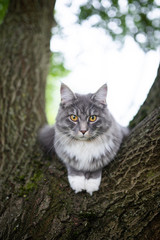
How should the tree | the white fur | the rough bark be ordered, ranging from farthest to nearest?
the rough bark, the white fur, the tree

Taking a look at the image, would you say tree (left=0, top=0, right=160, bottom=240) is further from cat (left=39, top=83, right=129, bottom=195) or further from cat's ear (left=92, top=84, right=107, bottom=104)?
cat's ear (left=92, top=84, right=107, bottom=104)

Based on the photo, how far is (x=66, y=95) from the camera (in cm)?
320

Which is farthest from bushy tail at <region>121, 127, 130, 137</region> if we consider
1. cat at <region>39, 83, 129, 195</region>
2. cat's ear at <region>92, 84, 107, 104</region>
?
cat's ear at <region>92, 84, 107, 104</region>

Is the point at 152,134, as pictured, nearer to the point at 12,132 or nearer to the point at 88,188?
the point at 88,188

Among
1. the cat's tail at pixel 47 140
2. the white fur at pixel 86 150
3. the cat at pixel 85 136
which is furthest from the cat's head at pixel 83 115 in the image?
the cat's tail at pixel 47 140

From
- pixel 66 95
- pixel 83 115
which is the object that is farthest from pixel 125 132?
pixel 66 95

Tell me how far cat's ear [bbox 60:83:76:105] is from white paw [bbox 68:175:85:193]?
112cm

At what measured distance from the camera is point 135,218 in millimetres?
2203

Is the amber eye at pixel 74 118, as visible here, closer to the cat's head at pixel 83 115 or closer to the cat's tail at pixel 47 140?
the cat's head at pixel 83 115

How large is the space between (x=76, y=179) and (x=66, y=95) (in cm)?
123

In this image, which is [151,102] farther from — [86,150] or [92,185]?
[92,185]

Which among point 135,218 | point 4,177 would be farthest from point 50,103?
point 135,218

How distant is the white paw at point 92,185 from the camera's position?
2.54 m

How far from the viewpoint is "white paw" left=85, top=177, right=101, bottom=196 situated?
2.54 m
